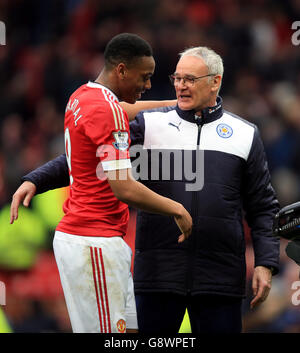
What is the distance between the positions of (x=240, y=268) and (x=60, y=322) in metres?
2.66

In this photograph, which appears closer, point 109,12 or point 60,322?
point 60,322

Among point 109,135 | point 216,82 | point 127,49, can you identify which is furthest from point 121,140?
point 216,82

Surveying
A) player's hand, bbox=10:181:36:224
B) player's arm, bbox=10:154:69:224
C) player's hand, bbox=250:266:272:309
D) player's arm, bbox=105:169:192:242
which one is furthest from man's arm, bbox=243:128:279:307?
player's hand, bbox=10:181:36:224

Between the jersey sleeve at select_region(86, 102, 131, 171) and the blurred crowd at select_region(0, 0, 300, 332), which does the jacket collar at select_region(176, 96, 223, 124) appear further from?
the blurred crowd at select_region(0, 0, 300, 332)

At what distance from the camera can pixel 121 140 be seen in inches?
142

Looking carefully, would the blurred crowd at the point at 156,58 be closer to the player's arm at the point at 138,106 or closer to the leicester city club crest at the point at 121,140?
the player's arm at the point at 138,106

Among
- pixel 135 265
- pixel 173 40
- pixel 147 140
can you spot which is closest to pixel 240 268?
pixel 135 265

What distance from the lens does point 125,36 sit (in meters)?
3.84

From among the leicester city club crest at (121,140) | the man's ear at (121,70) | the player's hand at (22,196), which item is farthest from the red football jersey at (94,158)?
the player's hand at (22,196)

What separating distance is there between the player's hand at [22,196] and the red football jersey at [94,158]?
0.24 meters

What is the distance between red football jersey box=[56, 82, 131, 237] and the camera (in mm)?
A: 3611

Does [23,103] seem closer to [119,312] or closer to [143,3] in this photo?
[143,3]

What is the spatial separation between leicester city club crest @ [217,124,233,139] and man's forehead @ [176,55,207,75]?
302 mm

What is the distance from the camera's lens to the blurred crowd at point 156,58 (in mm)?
8219
